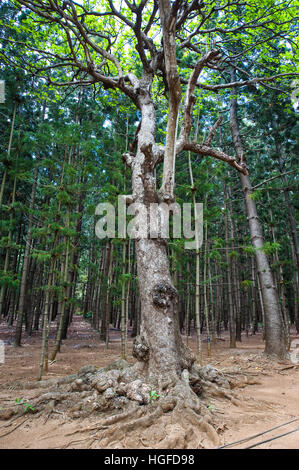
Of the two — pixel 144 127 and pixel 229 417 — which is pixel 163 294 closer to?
pixel 229 417

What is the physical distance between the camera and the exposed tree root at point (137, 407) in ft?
7.31

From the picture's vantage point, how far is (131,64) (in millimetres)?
7336

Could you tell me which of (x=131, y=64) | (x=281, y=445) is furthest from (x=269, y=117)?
(x=281, y=445)

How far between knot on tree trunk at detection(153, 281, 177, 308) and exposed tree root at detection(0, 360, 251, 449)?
84 cm

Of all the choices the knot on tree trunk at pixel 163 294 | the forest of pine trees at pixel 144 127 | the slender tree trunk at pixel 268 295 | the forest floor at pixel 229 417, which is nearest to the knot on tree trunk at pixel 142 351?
the forest of pine trees at pixel 144 127

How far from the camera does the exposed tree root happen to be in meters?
2.23

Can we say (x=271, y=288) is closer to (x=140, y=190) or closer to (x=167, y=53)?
(x=140, y=190)

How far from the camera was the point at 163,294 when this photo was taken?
3342 millimetres

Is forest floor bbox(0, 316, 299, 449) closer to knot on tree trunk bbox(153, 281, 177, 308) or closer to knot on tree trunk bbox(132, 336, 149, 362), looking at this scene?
knot on tree trunk bbox(132, 336, 149, 362)

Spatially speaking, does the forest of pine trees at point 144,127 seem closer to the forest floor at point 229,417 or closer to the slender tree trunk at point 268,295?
the slender tree trunk at point 268,295

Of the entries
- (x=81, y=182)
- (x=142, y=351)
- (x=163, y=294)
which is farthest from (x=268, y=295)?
(x=81, y=182)

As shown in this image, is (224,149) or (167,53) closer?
(167,53)

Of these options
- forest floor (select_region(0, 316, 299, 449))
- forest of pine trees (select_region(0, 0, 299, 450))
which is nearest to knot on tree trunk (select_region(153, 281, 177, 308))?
forest of pine trees (select_region(0, 0, 299, 450))
